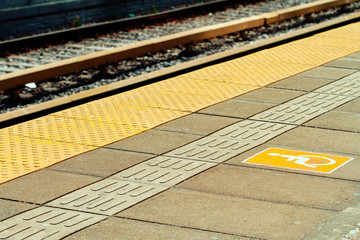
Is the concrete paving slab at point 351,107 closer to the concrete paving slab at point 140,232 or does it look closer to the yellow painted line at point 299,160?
the yellow painted line at point 299,160

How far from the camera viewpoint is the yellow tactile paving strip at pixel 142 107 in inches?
276

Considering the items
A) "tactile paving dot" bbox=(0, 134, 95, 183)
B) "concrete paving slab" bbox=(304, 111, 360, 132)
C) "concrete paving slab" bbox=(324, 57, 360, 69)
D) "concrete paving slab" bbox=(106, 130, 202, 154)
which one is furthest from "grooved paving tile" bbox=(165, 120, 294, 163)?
"concrete paving slab" bbox=(324, 57, 360, 69)

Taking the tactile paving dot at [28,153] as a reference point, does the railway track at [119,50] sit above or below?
above

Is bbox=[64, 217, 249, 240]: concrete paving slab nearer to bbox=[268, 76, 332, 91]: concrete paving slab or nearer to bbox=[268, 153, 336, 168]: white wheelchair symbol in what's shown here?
bbox=[268, 153, 336, 168]: white wheelchair symbol

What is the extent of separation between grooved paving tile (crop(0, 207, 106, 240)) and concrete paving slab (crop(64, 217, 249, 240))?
113 mm

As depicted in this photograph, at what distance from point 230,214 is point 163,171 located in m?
1.15

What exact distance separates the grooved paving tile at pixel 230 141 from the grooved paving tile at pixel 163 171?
0.55 ft

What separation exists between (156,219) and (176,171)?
1101 millimetres

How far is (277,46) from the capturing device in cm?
1209

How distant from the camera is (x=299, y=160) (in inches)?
260

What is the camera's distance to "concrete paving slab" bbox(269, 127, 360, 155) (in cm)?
693

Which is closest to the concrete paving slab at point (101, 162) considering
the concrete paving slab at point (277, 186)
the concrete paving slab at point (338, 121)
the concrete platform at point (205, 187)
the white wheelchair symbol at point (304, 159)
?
the concrete platform at point (205, 187)

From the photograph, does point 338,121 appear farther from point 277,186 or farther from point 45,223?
point 45,223

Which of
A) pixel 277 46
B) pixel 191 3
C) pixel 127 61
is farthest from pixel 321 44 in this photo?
pixel 191 3
